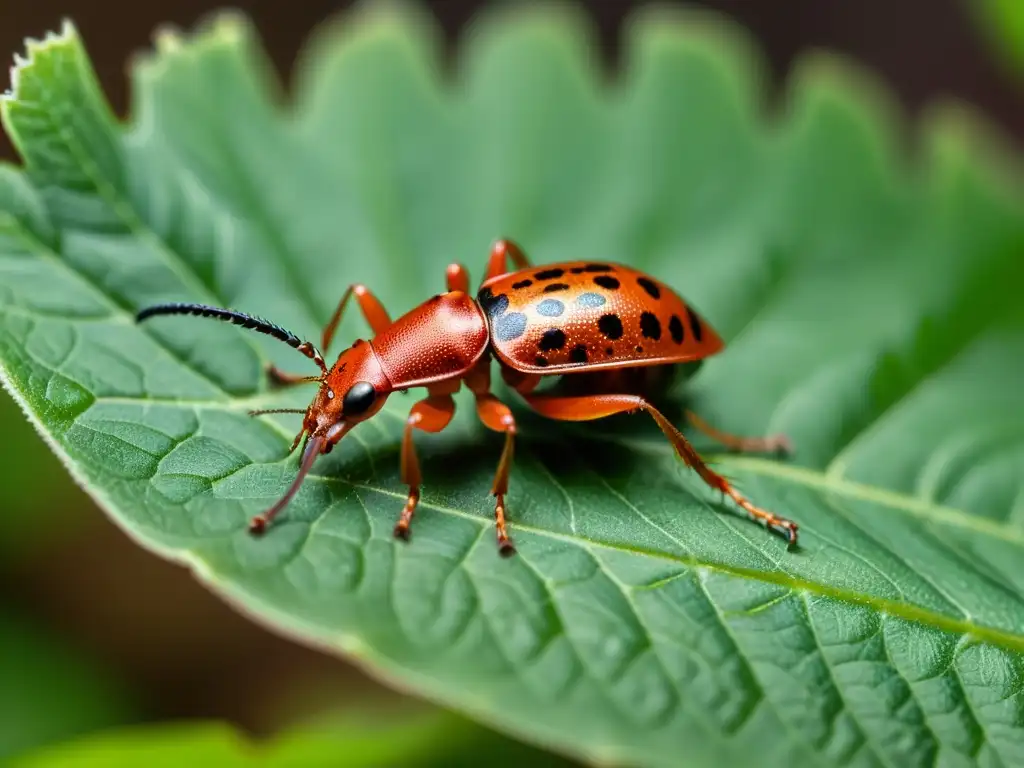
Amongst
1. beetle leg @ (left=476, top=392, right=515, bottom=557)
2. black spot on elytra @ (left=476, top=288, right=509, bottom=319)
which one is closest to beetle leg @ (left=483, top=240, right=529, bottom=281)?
black spot on elytra @ (left=476, top=288, right=509, bottom=319)

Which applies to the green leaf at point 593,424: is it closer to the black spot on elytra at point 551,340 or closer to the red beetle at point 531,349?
the red beetle at point 531,349

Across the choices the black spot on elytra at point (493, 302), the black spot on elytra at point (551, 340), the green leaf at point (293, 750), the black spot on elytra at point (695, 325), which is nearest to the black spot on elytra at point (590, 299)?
the black spot on elytra at point (551, 340)

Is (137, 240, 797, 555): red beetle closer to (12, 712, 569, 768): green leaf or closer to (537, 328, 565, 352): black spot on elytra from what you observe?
(537, 328, 565, 352): black spot on elytra

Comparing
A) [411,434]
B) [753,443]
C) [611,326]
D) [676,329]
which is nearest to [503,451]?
[411,434]

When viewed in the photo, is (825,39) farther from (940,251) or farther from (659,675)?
(659,675)

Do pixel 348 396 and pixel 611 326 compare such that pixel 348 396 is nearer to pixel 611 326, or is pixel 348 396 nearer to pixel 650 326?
pixel 611 326

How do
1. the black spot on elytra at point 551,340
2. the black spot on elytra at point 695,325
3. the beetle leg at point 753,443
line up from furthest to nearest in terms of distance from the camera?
the beetle leg at point 753,443
the black spot on elytra at point 695,325
the black spot on elytra at point 551,340
